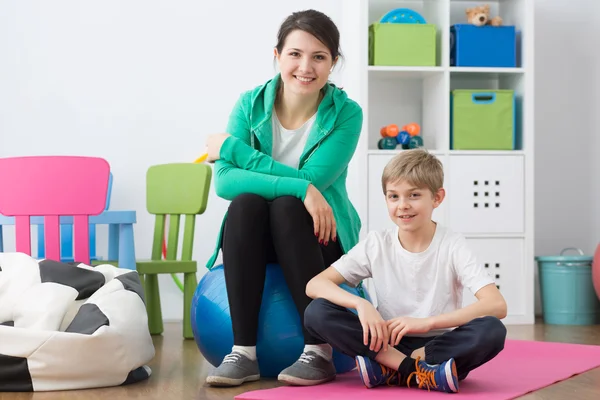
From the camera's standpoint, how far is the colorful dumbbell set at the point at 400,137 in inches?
161

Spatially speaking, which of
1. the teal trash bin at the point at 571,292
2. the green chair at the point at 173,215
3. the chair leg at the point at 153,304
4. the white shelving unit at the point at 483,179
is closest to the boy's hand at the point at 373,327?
the green chair at the point at 173,215

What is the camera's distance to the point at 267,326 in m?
2.23

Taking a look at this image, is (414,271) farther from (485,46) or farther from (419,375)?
(485,46)

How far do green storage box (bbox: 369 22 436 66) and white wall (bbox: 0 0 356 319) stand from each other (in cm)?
51

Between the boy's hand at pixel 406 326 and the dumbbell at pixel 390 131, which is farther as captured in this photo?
the dumbbell at pixel 390 131

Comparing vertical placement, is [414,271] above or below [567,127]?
below

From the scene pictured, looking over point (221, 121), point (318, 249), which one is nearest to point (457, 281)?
point (318, 249)

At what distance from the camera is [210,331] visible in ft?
7.56

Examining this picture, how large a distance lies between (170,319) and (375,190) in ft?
4.00

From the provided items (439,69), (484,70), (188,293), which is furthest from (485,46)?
(188,293)

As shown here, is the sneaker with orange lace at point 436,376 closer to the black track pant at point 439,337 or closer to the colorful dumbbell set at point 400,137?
the black track pant at point 439,337

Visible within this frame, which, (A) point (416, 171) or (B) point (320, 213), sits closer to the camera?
(A) point (416, 171)

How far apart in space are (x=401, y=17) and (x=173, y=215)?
1.43 m

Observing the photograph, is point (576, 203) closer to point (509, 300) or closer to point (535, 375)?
point (509, 300)
